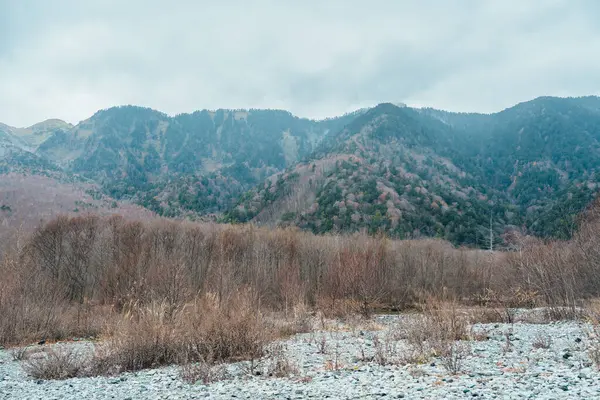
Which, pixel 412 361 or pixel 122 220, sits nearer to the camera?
pixel 412 361

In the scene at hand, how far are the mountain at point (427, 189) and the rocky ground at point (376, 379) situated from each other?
42.8 meters

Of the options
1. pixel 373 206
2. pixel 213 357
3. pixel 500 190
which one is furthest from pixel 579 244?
pixel 500 190

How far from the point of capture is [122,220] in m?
34.6

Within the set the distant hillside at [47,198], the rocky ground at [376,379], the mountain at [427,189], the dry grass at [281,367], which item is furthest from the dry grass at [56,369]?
the distant hillside at [47,198]

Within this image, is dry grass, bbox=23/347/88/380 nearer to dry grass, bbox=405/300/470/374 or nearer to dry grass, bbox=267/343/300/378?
dry grass, bbox=267/343/300/378

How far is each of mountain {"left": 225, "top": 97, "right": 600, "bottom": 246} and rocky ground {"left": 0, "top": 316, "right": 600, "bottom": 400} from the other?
4284cm

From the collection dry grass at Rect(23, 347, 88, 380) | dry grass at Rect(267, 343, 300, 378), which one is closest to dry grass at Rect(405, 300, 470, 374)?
dry grass at Rect(267, 343, 300, 378)

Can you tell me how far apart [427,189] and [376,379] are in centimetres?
12158

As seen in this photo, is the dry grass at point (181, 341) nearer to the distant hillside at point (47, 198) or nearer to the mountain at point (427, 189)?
the mountain at point (427, 189)

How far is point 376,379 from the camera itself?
7.73 m

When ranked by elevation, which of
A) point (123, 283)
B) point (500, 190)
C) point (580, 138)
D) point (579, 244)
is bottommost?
point (123, 283)

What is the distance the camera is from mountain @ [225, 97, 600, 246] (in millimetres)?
94375

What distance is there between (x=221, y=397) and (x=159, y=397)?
1.20m

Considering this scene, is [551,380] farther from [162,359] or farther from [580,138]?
[580,138]
